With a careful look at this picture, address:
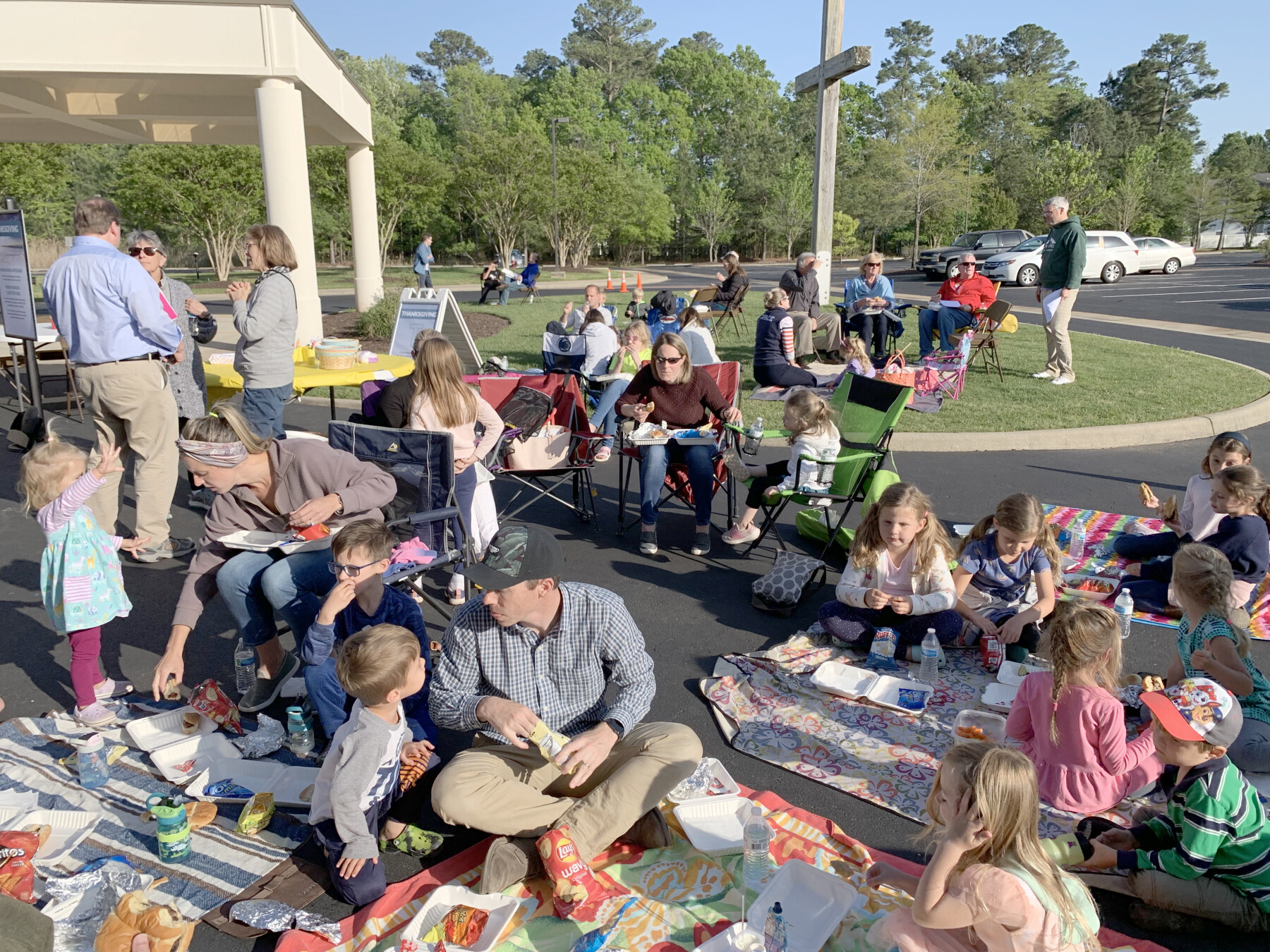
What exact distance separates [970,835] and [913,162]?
44.6 m

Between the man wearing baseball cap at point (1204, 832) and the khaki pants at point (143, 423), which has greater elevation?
the khaki pants at point (143, 423)

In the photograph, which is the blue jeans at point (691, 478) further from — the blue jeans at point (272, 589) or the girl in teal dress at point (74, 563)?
the girl in teal dress at point (74, 563)

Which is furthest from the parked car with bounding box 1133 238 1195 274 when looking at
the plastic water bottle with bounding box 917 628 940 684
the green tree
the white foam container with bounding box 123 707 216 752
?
the white foam container with bounding box 123 707 216 752

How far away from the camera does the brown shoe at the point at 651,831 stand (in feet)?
10.1

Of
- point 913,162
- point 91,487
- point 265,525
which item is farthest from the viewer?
point 913,162

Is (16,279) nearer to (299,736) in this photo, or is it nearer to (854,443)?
(299,736)

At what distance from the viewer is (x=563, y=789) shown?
3146 mm

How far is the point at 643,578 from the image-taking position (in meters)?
5.60

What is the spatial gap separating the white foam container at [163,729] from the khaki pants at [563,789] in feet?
4.72

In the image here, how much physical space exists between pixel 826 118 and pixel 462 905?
16399mm

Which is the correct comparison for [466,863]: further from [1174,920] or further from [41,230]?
[41,230]

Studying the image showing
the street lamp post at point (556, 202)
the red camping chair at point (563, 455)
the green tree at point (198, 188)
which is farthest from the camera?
the street lamp post at point (556, 202)

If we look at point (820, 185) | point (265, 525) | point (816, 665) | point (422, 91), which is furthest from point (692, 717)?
point (422, 91)

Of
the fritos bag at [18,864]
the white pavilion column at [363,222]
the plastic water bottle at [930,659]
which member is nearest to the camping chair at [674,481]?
the plastic water bottle at [930,659]
